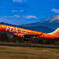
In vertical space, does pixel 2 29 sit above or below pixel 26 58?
above

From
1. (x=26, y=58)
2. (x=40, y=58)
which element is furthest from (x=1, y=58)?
(x=40, y=58)

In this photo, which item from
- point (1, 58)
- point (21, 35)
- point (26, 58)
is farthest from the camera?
point (21, 35)

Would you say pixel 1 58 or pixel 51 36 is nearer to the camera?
pixel 1 58

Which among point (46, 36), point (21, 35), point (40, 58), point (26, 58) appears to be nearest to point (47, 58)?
point (40, 58)

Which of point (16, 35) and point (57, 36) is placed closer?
point (16, 35)

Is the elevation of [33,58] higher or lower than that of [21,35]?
lower

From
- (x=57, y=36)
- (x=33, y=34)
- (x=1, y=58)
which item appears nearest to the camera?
(x=1, y=58)

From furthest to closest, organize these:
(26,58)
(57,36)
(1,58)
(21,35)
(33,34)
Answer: (57,36), (33,34), (21,35), (26,58), (1,58)

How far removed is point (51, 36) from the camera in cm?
9450

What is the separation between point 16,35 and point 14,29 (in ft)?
12.6

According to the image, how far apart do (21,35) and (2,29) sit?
1166 cm

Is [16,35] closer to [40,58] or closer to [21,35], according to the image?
[21,35]

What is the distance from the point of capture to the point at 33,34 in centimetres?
8562

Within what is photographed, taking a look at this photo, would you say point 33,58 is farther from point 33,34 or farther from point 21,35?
point 33,34
